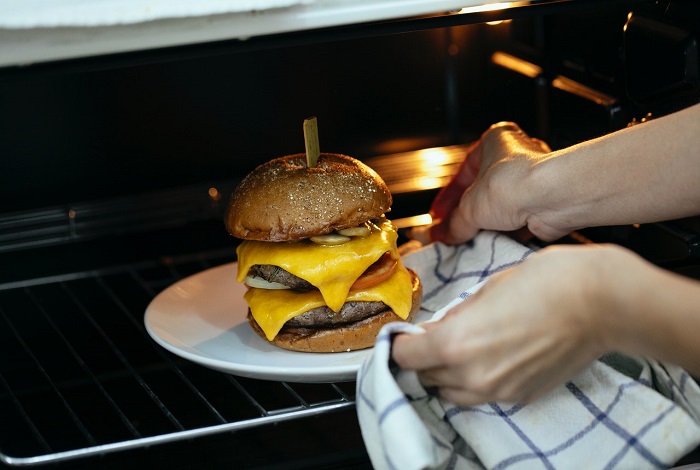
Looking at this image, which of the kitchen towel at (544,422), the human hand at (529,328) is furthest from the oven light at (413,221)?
the human hand at (529,328)

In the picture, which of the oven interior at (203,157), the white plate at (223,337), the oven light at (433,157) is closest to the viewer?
the white plate at (223,337)

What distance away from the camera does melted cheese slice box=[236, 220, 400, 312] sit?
1134 mm

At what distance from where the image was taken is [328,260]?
1140 millimetres

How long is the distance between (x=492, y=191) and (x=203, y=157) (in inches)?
23.9

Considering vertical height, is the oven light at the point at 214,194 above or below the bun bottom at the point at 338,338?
above

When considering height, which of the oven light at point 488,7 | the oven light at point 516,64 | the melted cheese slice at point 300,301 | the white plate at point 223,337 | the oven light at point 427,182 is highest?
the oven light at point 488,7

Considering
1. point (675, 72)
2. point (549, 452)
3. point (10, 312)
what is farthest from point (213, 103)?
point (549, 452)

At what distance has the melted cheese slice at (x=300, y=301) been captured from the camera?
3.75ft

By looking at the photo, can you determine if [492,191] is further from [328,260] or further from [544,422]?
[544,422]

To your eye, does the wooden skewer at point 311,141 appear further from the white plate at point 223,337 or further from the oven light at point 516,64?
the oven light at point 516,64

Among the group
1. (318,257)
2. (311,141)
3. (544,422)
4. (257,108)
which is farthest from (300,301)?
(257,108)

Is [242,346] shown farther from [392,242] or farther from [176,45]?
[176,45]

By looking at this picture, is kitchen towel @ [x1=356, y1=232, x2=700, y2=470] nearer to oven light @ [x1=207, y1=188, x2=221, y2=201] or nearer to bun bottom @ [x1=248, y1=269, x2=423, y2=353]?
bun bottom @ [x1=248, y1=269, x2=423, y2=353]

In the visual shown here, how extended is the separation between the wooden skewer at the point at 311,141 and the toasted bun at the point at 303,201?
0.5 inches
